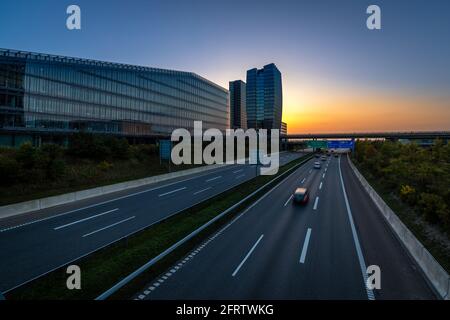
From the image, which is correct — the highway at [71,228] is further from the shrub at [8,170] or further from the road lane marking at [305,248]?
the road lane marking at [305,248]

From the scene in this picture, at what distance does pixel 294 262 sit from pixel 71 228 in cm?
1477

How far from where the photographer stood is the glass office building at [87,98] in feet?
177

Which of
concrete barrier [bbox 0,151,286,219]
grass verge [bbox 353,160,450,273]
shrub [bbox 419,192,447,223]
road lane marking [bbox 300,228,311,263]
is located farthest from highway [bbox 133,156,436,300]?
concrete barrier [bbox 0,151,286,219]

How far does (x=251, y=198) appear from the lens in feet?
79.8

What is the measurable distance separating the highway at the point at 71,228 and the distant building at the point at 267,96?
127197mm

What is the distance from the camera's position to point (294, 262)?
38.5ft

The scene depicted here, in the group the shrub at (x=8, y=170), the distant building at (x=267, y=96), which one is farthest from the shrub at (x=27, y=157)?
the distant building at (x=267, y=96)

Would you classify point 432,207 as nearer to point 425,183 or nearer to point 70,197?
point 425,183

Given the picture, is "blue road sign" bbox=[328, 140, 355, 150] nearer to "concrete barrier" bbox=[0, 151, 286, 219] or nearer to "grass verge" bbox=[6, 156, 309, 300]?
"concrete barrier" bbox=[0, 151, 286, 219]

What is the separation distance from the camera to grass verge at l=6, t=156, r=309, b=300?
870 cm

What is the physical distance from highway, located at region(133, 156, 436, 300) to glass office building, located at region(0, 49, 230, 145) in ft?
199

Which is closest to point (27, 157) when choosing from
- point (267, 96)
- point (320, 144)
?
point (320, 144)

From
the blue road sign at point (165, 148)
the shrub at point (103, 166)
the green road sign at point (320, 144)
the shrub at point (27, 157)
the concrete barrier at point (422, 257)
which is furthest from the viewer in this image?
the green road sign at point (320, 144)
